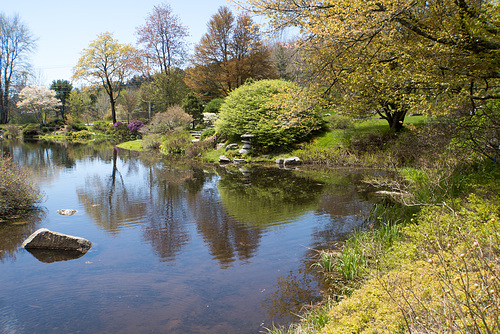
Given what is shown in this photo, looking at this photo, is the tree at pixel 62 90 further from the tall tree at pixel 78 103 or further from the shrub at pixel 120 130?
the shrub at pixel 120 130

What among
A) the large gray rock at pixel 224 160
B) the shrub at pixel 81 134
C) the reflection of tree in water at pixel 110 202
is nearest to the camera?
the reflection of tree in water at pixel 110 202

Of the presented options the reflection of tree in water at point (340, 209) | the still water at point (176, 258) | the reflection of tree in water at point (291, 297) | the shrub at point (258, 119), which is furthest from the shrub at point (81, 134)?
the reflection of tree in water at point (291, 297)

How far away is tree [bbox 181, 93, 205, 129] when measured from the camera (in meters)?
26.5

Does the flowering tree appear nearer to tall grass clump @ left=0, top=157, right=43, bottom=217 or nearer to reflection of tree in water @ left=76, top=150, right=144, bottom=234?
reflection of tree in water @ left=76, top=150, right=144, bottom=234

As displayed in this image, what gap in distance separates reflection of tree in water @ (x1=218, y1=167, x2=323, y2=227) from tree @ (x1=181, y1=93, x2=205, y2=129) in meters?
13.4

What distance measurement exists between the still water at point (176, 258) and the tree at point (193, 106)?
50.8ft

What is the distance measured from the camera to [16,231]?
283 inches

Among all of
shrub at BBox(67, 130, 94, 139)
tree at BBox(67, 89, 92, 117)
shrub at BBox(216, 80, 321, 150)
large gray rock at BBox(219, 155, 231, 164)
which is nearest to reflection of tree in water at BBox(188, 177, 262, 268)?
large gray rock at BBox(219, 155, 231, 164)

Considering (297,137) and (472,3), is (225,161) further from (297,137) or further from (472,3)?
(472,3)

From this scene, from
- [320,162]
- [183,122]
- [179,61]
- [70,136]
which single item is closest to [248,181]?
[320,162]

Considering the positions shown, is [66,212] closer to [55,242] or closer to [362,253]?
[55,242]

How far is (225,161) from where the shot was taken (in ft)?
59.1

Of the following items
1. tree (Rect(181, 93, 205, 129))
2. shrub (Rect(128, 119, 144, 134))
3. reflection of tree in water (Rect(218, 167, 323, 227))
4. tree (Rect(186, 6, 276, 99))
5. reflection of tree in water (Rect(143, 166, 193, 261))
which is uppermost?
tree (Rect(186, 6, 276, 99))

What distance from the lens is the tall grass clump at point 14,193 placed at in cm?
784
